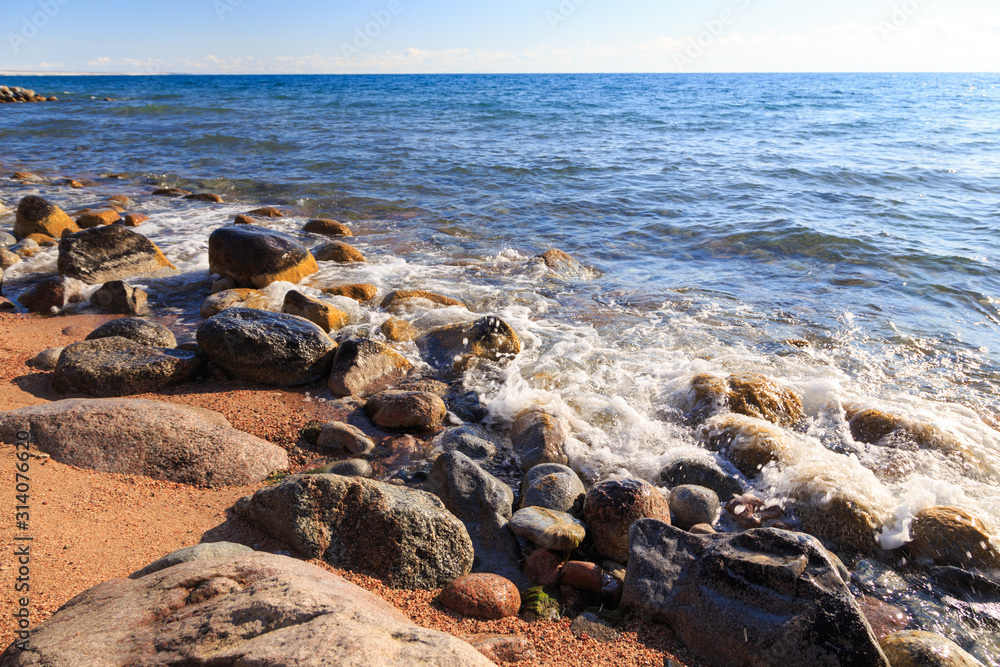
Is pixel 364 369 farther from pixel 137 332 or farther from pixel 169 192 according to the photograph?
pixel 169 192

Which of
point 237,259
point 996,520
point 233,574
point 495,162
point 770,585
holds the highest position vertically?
point 495,162

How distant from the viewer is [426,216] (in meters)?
11.0

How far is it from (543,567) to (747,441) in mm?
2042

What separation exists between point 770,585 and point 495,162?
14.7 meters

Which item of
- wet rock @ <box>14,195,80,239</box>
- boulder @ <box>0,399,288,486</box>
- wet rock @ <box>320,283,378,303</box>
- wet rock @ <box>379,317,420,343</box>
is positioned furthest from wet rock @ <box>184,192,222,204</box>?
boulder @ <box>0,399,288,486</box>

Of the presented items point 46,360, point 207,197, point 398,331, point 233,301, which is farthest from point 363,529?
point 207,197

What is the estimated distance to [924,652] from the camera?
2547 mm

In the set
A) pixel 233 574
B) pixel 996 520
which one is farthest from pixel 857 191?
pixel 233 574

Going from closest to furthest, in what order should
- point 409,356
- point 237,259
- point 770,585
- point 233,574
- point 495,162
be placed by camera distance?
1. point 233,574
2. point 770,585
3. point 409,356
4. point 237,259
5. point 495,162

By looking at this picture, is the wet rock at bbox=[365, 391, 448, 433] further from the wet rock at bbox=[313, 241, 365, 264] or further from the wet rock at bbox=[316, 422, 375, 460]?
the wet rock at bbox=[313, 241, 365, 264]

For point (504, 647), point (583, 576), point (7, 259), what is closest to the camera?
point (504, 647)

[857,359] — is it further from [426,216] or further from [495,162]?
[495,162]

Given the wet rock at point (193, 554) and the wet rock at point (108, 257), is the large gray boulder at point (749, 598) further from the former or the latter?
the wet rock at point (108, 257)

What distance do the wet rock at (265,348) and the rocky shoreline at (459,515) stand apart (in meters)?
0.02
